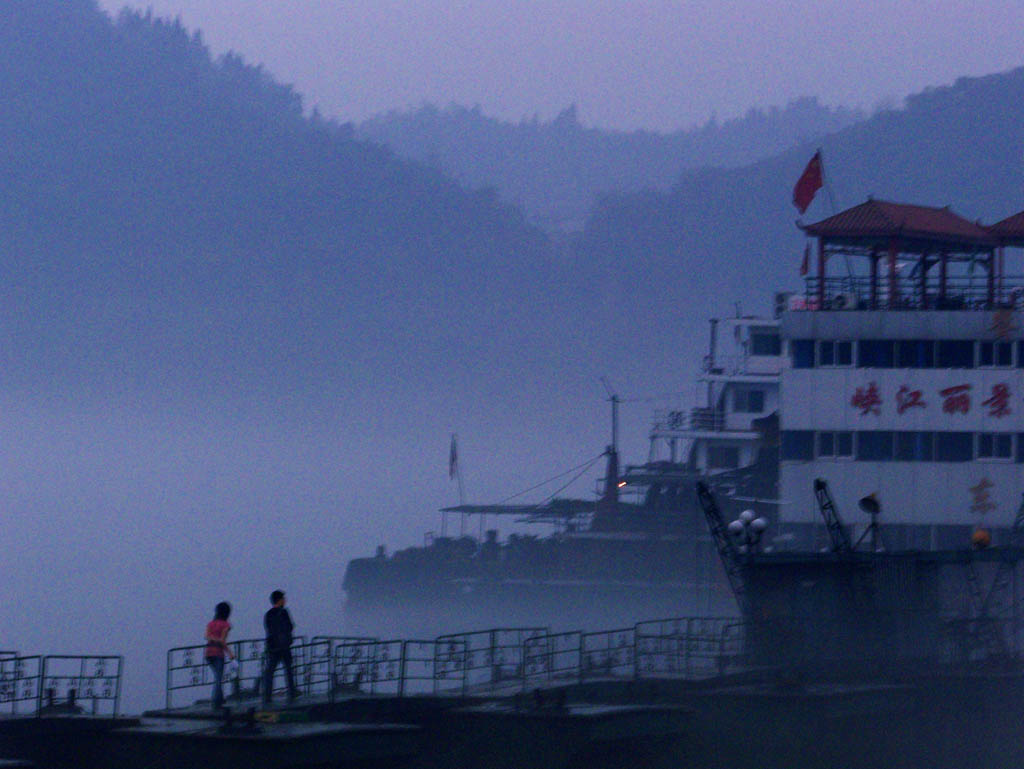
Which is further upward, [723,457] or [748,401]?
[748,401]

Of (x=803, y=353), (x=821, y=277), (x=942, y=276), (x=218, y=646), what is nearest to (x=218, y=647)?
(x=218, y=646)

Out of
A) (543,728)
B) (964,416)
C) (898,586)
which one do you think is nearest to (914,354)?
(964,416)

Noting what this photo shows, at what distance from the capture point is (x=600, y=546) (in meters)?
81.4

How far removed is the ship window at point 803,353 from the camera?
5528cm

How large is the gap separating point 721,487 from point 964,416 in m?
23.4

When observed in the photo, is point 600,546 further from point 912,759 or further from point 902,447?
point 912,759

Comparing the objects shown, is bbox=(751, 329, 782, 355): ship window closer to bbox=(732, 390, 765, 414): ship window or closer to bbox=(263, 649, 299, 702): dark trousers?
bbox=(732, 390, 765, 414): ship window

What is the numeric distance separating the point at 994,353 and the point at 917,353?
8.90 feet

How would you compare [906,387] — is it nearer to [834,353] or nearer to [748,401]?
[834,353]

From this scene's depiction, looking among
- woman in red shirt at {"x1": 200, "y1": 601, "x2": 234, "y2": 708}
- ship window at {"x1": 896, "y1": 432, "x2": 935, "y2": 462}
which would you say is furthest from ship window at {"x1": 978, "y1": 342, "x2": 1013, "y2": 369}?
woman in red shirt at {"x1": 200, "y1": 601, "x2": 234, "y2": 708}

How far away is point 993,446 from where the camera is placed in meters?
54.3

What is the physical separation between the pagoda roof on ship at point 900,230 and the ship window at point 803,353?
4426 mm

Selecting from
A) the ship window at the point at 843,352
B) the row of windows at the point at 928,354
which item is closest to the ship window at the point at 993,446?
the row of windows at the point at 928,354

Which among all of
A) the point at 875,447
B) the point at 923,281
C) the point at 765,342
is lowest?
the point at 875,447
